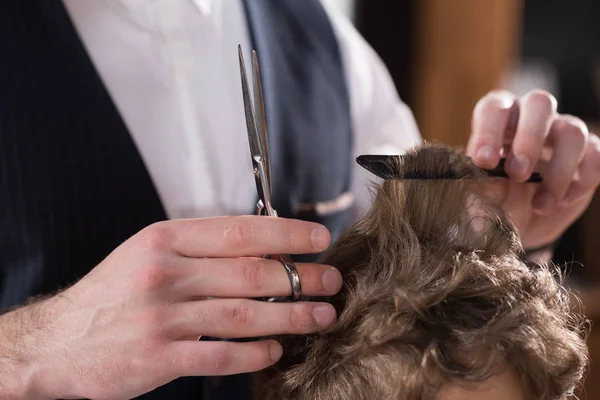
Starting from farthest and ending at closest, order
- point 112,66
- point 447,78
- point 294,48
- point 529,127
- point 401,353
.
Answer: point 447,78
point 294,48
point 112,66
point 529,127
point 401,353

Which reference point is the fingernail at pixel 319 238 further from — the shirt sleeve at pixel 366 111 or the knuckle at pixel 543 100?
the shirt sleeve at pixel 366 111

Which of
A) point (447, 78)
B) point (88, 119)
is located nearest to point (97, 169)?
point (88, 119)

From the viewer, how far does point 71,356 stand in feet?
2.63

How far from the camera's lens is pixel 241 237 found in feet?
2.47

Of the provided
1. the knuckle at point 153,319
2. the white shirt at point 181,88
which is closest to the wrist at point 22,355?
the knuckle at point 153,319

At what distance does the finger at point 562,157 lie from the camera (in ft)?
3.56

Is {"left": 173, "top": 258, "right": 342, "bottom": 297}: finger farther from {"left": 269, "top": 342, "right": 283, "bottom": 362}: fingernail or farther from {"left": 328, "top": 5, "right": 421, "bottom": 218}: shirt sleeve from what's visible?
{"left": 328, "top": 5, "right": 421, "bottom": 218}: shirt sleeve

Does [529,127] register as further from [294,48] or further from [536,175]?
[294,48]

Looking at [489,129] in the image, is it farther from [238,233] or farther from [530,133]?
[238,233]

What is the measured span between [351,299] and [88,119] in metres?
0.48

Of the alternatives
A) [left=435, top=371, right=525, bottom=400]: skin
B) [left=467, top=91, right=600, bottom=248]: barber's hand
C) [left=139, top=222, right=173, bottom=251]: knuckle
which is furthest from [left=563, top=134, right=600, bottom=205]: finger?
[left=139, top=222, right=173, bottom=251]: knuckle

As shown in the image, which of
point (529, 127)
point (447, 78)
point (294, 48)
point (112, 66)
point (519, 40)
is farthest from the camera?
point (519, 40)

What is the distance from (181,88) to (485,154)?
0.50 metres

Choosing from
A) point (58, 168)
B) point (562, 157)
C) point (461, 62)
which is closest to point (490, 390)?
point (562, 157)
